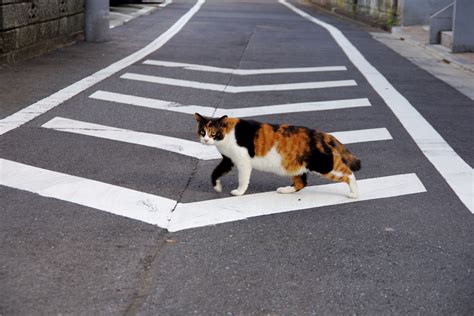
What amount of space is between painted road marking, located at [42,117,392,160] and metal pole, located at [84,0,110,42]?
8642 mm

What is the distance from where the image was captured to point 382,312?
14.4 feet

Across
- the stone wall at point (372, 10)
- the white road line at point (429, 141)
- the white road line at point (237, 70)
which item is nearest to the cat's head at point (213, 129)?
the white road line at point (429, 141)

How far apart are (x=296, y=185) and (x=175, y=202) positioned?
1008mm

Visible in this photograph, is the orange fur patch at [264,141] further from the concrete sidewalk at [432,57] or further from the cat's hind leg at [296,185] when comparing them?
the concrete sidewalk at [432,57]

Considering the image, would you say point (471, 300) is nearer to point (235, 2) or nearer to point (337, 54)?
point (337, 54)

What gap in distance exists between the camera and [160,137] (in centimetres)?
877

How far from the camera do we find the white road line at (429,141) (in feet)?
23.7

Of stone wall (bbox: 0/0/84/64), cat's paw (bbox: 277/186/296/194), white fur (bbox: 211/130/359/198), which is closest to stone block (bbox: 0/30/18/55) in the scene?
stone wall (bbox: 0/0/84/64)

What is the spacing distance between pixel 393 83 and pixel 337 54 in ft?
14.3

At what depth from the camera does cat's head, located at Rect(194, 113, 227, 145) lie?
6445mm

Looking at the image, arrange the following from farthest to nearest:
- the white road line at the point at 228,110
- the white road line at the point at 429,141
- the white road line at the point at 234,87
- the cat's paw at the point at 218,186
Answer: the white road line at the point at 234,87, the white road line at the point at 228,110, the white road line at the point at 429,141, the cat's paw at the point at 218,186

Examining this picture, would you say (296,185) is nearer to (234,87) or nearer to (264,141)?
(264,141)

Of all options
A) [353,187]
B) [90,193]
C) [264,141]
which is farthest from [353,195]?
[90,193]

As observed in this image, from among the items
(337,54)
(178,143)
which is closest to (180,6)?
(337,54)
